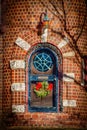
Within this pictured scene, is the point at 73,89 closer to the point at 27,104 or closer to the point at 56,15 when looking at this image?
the point at 27,104

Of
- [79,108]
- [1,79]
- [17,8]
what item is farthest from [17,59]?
[79,108]

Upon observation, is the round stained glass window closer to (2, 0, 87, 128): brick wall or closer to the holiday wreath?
(2, 0, 87, 128): brick wall

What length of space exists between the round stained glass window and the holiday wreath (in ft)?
1.60

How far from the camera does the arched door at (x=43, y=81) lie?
13.4 metres

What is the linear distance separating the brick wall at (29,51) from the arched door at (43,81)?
0.68ft

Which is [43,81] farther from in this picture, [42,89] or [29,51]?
[29,51]

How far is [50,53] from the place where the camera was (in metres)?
13.6

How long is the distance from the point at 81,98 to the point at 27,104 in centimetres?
185

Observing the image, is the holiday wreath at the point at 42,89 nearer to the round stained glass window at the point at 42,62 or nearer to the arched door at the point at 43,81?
the arched door at the point at 43,81

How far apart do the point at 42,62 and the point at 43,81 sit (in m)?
0.65

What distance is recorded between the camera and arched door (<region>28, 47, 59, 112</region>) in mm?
13414

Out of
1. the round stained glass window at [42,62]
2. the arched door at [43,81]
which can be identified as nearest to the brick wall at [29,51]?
the arched door at [43,81]

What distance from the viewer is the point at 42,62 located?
13.5 metres

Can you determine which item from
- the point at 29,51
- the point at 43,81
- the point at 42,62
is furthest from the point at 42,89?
the point at 29,51
